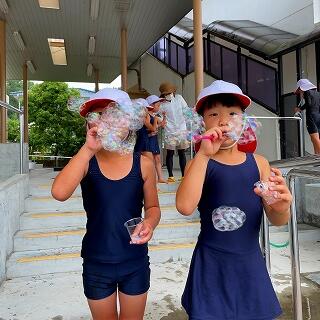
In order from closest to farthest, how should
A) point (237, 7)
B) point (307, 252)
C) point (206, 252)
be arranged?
point (206, 252), point (307, 252), point (237, 7)

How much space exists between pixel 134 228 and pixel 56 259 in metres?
2.34

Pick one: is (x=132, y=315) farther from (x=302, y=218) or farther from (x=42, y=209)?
(x=302, y=218)

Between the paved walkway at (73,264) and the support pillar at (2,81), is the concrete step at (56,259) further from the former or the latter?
the support pillar at (2,81)

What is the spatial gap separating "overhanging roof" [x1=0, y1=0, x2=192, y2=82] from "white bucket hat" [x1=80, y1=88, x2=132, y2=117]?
676 cm

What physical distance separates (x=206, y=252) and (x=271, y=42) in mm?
8019

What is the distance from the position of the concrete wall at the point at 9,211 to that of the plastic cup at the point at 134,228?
83.2 inches

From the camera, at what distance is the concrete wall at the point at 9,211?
3.25m

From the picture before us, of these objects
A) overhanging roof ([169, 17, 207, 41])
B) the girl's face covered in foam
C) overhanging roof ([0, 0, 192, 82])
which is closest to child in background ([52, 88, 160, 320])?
the girl's face covered in foam

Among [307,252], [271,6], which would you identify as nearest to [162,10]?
[271,6]

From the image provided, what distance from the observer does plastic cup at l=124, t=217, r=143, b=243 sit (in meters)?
1.42

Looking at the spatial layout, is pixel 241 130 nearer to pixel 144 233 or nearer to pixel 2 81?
pixel 144 233

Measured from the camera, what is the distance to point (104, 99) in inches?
61.0

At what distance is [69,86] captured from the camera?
1709cm

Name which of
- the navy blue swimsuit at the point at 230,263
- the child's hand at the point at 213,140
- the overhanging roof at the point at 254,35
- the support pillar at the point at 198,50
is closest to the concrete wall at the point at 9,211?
the navy blue swimsuit at the point at 230,263
